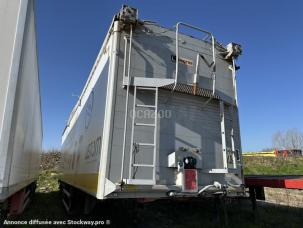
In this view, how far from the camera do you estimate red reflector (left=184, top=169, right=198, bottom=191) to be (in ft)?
15.2

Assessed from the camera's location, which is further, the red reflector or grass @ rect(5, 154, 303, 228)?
grass @ rect(5, 154, 303, 228)

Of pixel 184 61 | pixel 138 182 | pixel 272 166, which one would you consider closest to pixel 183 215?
pixel 138 182

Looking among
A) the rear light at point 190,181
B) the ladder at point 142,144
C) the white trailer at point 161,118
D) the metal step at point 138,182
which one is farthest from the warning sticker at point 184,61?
the metal step at point 138,182

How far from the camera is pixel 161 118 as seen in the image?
16.3ft

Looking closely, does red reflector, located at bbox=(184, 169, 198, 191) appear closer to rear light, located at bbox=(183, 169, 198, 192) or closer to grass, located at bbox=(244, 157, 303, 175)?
rear light, located at bbox=(183, 169, 198, 192)

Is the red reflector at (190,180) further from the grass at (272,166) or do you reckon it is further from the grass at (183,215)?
the grass at (272,166)

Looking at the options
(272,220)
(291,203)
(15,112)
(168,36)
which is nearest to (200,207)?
(272,220)

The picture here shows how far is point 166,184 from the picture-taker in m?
4.64

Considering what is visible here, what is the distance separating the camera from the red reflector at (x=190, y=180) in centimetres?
462

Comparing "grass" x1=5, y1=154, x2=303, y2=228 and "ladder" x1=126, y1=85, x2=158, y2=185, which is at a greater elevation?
"ladder" x1=126, y1=85, x2=158, y2=185

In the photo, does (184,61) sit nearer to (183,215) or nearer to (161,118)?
(161,118)

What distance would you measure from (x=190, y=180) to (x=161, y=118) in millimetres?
1150

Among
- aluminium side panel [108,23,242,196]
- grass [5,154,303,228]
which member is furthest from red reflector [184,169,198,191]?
grass [5,154,303,228]

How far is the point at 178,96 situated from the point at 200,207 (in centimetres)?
458
